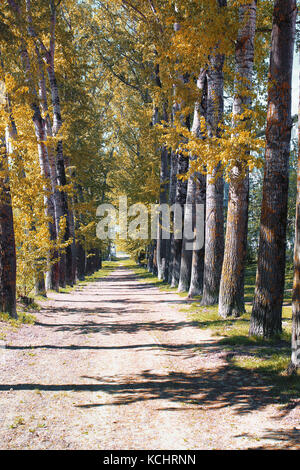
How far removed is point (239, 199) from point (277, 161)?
7.65 feet

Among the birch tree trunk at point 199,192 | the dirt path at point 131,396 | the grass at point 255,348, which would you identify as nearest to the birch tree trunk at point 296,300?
the grass at point 255,348

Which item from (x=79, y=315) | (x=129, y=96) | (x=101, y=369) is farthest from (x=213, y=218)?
(x=129, y=96)

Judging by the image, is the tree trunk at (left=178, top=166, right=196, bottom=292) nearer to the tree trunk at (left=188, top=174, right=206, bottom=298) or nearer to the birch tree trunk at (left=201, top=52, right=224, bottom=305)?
the tree trunk at (left=188, top=174, right=206, bottom=298)

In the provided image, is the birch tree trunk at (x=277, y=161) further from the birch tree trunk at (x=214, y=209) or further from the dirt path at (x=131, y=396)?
the birch tree trunk at (x=214, y=209)

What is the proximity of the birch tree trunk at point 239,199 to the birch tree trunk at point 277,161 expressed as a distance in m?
1.59

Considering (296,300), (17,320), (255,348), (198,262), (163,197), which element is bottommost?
(17,320)

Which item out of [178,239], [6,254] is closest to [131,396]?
[6,254]

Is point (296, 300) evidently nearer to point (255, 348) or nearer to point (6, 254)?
point (255, 348)

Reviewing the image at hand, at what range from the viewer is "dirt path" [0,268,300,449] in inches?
177

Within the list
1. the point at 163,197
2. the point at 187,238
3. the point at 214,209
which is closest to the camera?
the point at 214,209

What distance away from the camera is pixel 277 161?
8.01 metres

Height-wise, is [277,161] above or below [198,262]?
above

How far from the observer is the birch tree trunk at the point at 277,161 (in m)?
7.98
